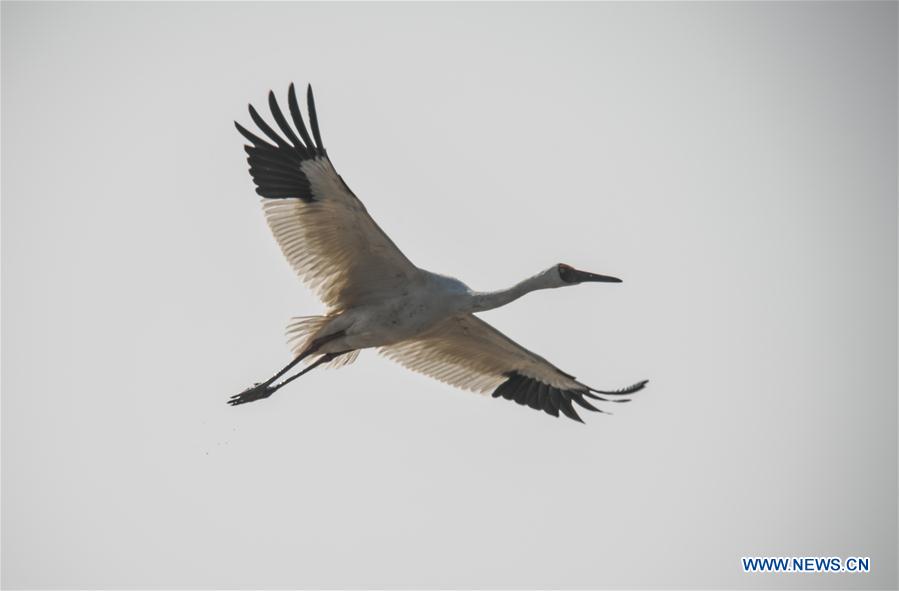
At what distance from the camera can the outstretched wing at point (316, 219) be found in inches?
502

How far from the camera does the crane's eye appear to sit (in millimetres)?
13398

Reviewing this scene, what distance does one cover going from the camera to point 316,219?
1309cm

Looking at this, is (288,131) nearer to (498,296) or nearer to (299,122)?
(299,122)

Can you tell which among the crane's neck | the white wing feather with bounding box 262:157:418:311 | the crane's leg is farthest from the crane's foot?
the crane's neck

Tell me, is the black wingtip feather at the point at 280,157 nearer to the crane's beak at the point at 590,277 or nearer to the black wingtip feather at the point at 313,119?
the black wingtip feather at the point at 313,119

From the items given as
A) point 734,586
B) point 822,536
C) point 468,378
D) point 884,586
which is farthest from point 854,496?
point 468,378

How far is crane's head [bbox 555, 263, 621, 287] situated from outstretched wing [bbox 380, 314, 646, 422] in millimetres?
1459

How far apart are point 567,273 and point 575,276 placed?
11cm

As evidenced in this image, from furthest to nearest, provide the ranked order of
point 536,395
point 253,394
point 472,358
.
→ point 536,395, point 472,358, point 253,394

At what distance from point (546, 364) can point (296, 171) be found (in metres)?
4.45

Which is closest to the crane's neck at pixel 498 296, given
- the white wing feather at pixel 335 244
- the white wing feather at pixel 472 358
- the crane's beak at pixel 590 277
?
the crane's beak at pixel 590 277

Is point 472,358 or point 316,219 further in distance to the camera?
point 472,358

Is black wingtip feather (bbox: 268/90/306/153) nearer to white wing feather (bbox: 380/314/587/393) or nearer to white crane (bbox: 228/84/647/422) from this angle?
white crane (bbox: 228/84/647/422)

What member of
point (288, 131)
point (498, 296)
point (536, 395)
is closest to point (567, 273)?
point (498, 296)
